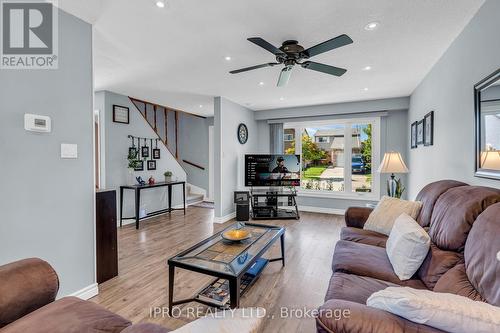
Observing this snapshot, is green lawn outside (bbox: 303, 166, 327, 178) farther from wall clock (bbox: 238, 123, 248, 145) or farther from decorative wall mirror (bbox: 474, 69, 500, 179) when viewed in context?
decorative wall mirror (bbox: 474, 69, 500, 179)

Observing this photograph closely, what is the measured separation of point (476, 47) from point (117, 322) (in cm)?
311

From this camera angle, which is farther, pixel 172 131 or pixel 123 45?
pixel 172 131

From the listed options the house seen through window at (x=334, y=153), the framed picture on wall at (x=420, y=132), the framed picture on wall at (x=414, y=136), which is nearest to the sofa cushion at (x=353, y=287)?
the framed picture on wall at (x=420, y=132)

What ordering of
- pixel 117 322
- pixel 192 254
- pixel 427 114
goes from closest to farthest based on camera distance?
pixel 117 322
pixel 192 254
pixel 427 114

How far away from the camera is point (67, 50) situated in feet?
6.91

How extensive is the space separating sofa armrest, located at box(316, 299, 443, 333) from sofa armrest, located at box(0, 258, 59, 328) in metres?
1.34

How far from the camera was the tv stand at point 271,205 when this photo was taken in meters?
5.23

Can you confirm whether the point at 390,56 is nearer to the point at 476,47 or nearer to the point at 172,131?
the point at 476,47

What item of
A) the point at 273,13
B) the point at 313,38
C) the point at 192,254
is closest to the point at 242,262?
the point at 192,254

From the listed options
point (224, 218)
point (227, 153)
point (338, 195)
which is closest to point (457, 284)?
point (224, 218)

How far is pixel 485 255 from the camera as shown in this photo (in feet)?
3.85

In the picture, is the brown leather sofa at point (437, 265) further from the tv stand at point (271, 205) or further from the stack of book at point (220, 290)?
the tv stand at point (271, 205)

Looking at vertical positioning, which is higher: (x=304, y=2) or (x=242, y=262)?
(x=304, y=2)
